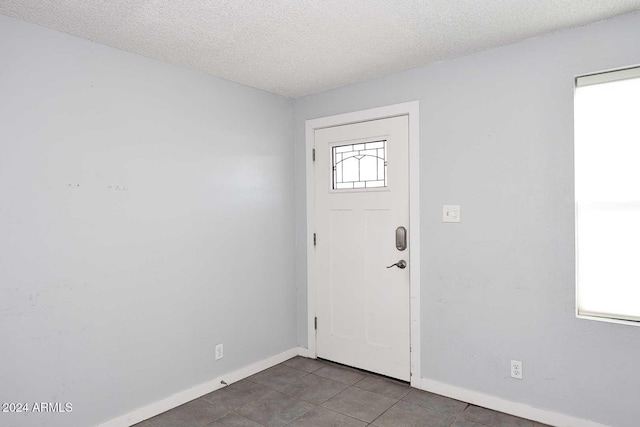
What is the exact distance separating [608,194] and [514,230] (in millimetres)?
562

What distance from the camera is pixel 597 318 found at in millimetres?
2375

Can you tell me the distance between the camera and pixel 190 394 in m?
2.93

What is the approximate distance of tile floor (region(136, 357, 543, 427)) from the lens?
259 cm

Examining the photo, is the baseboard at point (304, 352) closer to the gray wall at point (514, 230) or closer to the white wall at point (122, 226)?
the white wall at point (122, 226)

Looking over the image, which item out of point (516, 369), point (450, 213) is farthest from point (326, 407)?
point (450, 213)

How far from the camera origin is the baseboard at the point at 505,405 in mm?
2434

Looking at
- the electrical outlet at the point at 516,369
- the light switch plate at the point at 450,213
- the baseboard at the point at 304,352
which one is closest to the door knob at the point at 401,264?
the light switch plate at the point at 450,213

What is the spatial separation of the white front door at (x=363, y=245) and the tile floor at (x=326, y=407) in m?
0.30

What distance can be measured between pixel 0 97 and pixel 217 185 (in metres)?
1.45

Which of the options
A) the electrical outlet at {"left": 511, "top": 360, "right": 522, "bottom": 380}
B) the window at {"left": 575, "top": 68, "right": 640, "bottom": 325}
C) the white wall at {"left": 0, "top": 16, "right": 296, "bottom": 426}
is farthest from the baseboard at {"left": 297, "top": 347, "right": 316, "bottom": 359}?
the window at {"left": 575, "top": 68, "right": 640, "bottom": 325}

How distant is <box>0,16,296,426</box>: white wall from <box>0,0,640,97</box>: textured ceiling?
0.23m

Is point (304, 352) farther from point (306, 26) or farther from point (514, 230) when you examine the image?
point (306, 26)

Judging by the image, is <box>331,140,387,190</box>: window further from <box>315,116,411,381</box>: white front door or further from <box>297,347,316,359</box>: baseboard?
<box>297,347,316,359</box>: baseboard

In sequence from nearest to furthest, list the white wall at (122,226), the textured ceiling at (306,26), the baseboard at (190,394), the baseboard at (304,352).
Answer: the textured ceiling at (306,26)
the white wall at (122,226)
the baseboard at (190,394)
the baseboard at (304,352)
